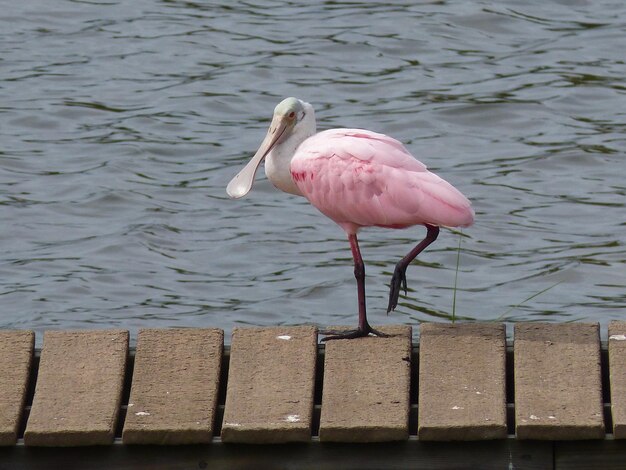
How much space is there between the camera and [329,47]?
14.4 m

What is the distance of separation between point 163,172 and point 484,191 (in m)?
2.27

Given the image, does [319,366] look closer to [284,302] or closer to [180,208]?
[284,302]

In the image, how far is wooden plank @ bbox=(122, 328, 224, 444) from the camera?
5.26m

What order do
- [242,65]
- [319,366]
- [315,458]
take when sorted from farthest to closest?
[242,65] < [319,366] < [315,458]

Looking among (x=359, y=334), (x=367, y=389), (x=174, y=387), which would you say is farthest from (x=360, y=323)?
(x=174, y=387)

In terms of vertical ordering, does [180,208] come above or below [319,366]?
below

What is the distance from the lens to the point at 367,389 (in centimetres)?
543

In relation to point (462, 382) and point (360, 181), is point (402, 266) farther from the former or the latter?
point (462, 382)

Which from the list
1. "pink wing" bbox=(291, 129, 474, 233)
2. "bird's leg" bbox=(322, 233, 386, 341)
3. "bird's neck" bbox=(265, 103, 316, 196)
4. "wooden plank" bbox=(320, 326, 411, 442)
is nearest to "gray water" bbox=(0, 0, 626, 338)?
"bird's neck" bbox=(265, 103, 316, 196)

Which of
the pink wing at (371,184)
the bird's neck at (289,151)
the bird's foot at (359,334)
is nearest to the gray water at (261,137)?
the bird's neck at (289,151)

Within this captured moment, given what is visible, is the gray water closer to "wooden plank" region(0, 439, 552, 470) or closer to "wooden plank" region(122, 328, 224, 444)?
"wooden plank" region(122, 328, 224, 444)

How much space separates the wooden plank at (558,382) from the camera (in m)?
5.17

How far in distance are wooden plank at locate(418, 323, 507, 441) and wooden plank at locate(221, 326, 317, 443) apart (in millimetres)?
372

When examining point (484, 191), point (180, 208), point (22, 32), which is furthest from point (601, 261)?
point (22, 32)
